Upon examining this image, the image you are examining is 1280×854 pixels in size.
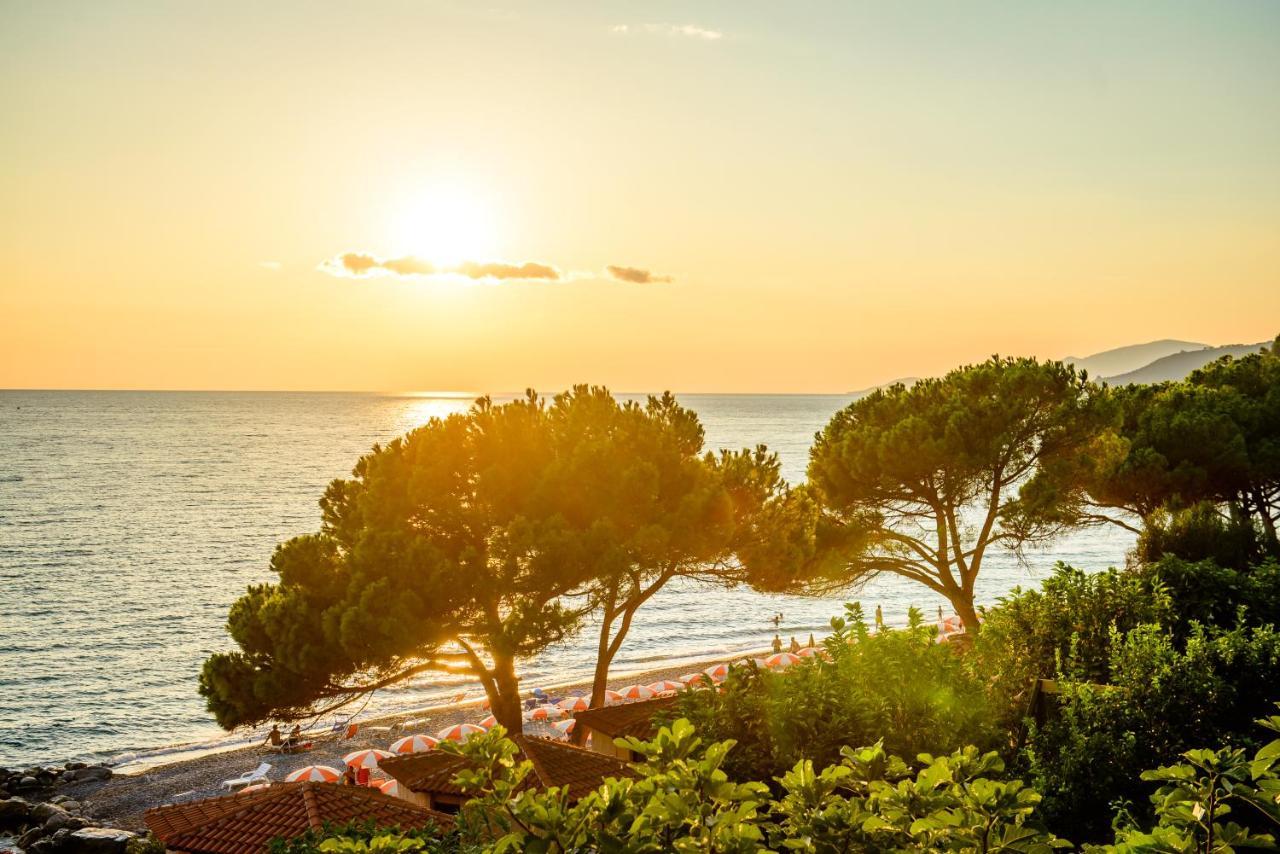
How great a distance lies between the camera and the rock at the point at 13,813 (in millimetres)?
23812

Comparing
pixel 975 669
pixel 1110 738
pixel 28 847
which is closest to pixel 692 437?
pixel 975 669

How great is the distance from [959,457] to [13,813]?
27143 mm

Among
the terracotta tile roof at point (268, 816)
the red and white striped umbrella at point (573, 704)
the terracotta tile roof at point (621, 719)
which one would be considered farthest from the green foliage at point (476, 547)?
the red and white striped umbrella at point (573, 704)

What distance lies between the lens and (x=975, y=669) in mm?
8266

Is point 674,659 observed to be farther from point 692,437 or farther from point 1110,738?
point 1110,738

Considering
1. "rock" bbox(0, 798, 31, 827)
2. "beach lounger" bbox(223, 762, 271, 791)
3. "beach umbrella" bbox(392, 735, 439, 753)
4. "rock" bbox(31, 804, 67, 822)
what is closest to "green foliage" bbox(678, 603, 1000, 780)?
"beach umbrella" bbox(392, 735, 439, 753)

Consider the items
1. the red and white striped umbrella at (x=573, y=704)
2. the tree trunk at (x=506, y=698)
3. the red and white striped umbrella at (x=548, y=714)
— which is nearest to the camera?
the tree trunk at (x=506, y=698)

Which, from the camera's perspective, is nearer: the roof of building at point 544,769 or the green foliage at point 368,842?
the green foliage at point 368,842

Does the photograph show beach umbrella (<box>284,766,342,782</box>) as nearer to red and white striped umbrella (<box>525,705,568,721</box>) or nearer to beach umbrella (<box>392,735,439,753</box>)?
beach umbrella (<box>392,735,439,753</box>)

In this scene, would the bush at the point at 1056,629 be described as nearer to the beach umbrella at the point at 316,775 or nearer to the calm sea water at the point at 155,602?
the beach umbrella at the point at 316,775

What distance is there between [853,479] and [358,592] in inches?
494

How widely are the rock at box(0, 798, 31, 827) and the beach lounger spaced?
498 centimetres

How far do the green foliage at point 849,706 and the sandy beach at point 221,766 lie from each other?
A: 22.6 meters

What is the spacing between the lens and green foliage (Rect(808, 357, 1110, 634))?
21016 mm
